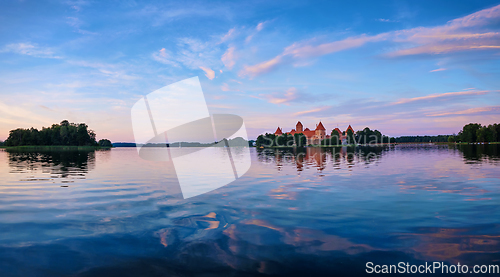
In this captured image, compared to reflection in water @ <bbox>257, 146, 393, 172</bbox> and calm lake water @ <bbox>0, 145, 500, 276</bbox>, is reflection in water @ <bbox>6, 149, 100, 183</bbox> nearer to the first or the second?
calm lake water @ <bbox>0, 145, 500, 276</bbox>

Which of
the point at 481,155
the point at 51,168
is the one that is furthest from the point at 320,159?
the point at 51,168

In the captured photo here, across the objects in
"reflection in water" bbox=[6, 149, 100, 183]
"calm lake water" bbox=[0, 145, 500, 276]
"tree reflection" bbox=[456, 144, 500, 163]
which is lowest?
"tree reflection" bbox=[456, 144, 500, 163]

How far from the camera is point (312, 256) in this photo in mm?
8047

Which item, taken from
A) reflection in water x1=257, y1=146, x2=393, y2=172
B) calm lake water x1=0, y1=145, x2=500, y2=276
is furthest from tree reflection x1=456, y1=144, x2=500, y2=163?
calm lake water x1=0, y1=145, x2=500, y2=276

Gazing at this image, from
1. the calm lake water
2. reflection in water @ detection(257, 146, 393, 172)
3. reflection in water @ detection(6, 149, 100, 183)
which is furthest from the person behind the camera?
reflection in water @ detection(257, 146, 393, 172)

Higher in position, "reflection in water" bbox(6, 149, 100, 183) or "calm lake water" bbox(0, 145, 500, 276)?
"reflection in water" bbox(6, 149, 100, 183)

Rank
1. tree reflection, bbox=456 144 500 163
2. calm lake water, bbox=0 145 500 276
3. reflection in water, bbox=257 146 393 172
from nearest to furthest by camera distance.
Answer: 1. calm lake water, bbox=0 145 500 276
2. reflection in water, bbox=257 146 393 172
3. tree reflection, bbox=456 144 500 163

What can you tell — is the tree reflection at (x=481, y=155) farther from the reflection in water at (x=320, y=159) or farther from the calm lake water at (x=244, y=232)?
the calm lake water at (x=244, y=232)

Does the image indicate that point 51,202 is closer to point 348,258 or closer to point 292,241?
point 292,241

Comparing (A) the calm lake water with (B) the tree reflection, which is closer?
(A) the calm lake water

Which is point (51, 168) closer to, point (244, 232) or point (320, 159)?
point (244, 232)

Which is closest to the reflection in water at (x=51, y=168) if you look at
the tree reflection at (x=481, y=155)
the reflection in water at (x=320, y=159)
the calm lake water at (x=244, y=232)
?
the calm lake water at (x=244, y=232)

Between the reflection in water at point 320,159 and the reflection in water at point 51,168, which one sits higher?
the reflection in water at point 51,168

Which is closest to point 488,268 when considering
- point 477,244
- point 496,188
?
point 477,244
